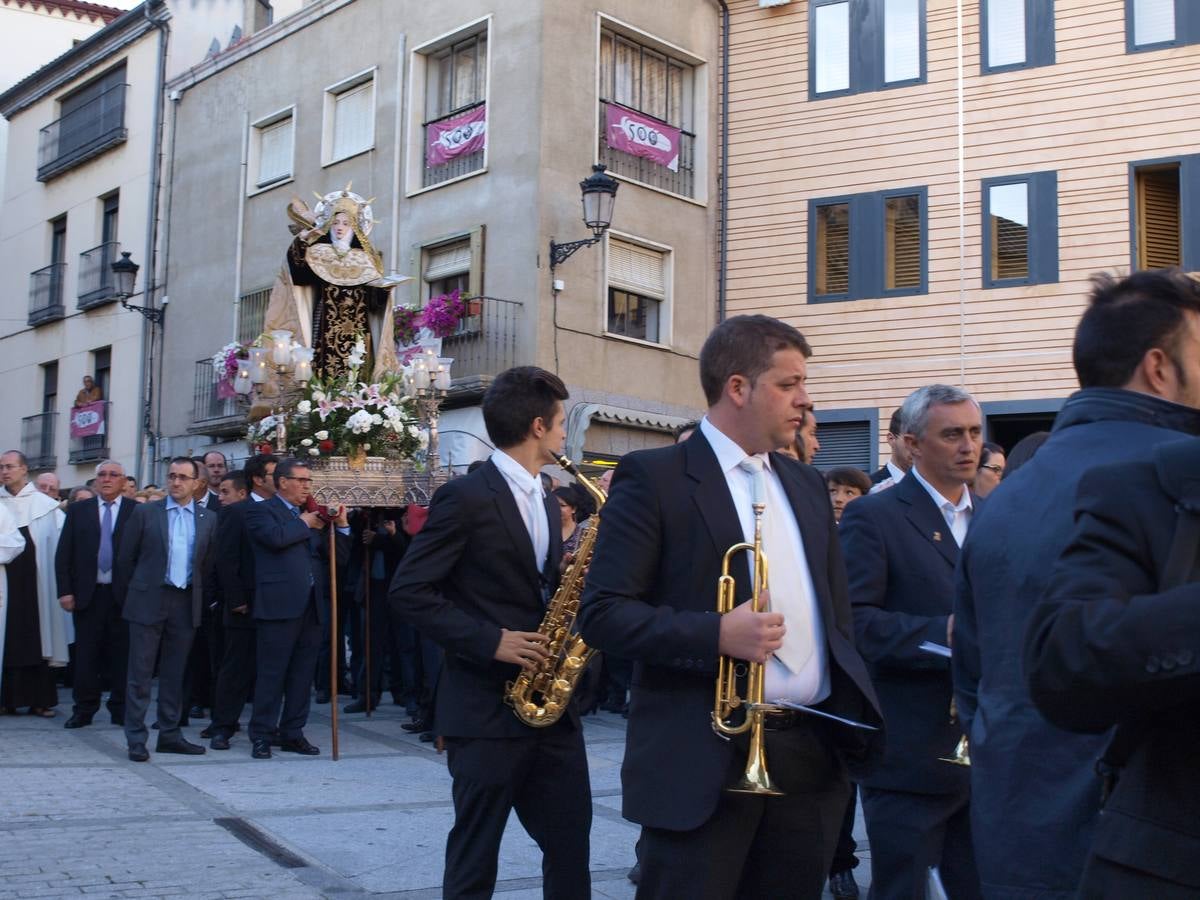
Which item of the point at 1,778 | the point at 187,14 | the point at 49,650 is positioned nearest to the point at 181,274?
the point at 187,14

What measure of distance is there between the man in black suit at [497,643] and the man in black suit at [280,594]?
505 centimetres

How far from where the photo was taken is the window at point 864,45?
19359 millimetres

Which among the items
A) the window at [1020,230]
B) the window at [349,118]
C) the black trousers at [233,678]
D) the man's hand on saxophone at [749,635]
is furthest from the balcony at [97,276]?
the man's hand on saxophone at [749,635]

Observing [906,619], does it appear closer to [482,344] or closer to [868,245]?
[482,344]

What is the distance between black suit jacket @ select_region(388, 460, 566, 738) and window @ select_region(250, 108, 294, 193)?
19.9 meters

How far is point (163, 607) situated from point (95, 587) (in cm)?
224

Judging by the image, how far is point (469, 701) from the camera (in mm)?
4426

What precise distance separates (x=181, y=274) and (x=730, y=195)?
11026 mm

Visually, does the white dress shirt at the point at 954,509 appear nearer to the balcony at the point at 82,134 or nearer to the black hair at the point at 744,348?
the black hair at the point at 744,348

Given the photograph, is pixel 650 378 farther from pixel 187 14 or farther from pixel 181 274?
pixel 187 14

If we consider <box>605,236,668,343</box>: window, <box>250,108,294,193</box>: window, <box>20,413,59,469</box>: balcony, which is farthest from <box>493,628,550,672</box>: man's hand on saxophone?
<box>20,413,59,469</box>: balcony

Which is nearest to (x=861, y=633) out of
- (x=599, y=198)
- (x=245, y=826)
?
(x=245, y=826)

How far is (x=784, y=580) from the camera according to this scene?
337 cm

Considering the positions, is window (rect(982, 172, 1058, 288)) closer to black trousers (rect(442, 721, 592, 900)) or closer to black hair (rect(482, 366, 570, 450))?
black hair (rect(482, 366, 570, 450))
